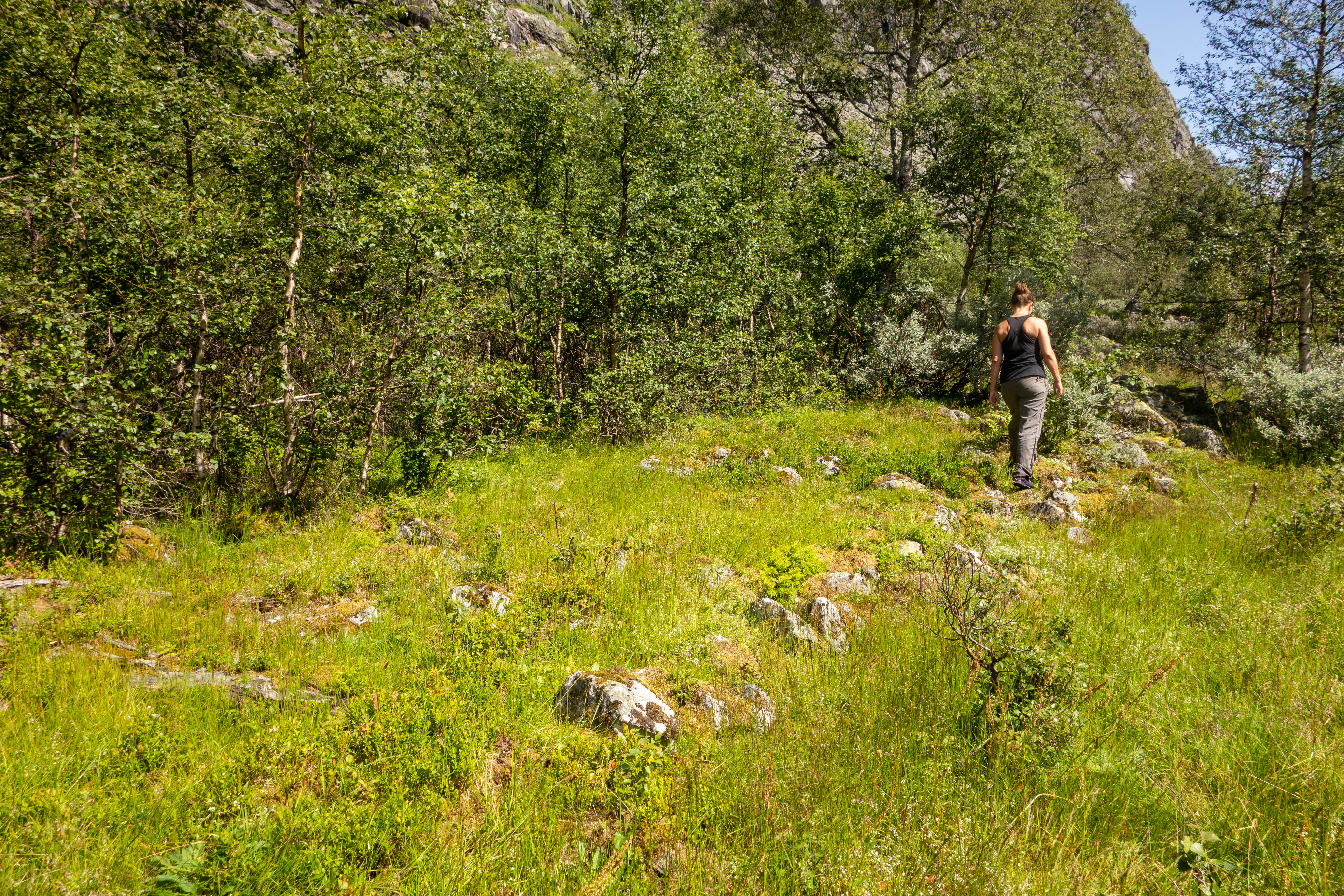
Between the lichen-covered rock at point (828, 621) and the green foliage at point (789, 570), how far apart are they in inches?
19.6

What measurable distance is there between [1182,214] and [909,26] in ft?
37.9

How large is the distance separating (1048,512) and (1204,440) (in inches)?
284

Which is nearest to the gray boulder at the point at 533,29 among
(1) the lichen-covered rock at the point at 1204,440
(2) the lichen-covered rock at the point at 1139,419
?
(2) the lichen-covered rock at the point at 1139,419

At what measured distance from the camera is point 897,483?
805 cm

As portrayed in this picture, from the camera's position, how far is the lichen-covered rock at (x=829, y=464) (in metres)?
8.81

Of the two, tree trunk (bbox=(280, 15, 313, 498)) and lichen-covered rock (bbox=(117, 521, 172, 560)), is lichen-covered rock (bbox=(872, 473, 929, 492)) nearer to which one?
tree trunk (bbox=(280, 15, 313, 498))

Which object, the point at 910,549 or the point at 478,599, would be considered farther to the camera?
the point at 910,549

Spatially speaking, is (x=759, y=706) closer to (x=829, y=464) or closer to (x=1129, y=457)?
(x=829, y=464)

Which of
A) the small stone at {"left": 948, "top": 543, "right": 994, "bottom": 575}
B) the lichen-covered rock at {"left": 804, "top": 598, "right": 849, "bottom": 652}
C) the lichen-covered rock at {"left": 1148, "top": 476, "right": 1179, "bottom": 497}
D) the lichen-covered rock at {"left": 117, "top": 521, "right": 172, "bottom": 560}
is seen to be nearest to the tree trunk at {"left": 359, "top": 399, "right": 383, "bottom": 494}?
the lichen-covered rock at {"left": 117, "top": 521, "right": 172, "bottom": 560}

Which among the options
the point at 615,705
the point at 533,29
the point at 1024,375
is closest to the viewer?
the point at 615,705

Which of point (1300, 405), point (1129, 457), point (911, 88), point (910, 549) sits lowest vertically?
point (910, 549)

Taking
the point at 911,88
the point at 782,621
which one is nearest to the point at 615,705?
the point at 782,621

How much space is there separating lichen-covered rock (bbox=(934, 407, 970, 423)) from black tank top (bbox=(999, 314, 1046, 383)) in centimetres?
372

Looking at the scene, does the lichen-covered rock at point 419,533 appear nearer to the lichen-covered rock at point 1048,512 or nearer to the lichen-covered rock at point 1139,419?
the lichen-covered rock at point 1048,512
